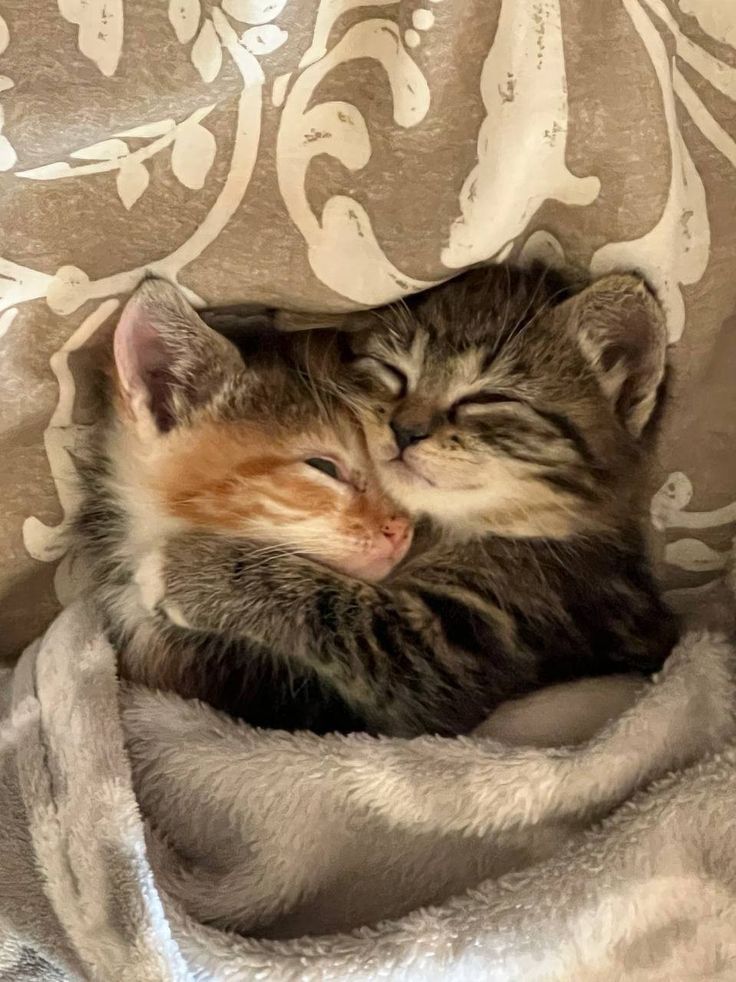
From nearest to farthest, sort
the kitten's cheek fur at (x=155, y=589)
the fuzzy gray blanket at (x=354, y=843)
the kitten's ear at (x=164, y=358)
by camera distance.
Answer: the fuzzy gray blanket at (x=354, y=843)
the kitten's ear at (x=164, y=358)
the kitten's cheek fur at (x=155, y=589)

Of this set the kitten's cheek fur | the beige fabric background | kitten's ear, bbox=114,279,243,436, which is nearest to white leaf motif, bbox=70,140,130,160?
the beige fabric background

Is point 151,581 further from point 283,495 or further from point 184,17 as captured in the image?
point 184,17

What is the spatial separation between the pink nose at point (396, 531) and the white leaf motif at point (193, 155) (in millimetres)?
382

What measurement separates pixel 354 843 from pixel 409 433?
398 mm

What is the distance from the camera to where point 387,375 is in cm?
103

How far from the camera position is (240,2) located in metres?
0.79

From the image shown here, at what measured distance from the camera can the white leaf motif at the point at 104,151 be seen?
2.63ft

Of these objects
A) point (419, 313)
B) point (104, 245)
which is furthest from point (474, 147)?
point (104, 245)

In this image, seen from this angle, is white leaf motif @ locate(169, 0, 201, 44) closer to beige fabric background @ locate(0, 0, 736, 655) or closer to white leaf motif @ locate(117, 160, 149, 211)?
beige fabric background @ locate(0, 0, 736, 655)

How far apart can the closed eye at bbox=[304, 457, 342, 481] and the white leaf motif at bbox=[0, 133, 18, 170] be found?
1.32 feet

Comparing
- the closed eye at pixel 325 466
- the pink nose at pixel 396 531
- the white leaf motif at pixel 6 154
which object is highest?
the white leaf motif at pixel 6 154

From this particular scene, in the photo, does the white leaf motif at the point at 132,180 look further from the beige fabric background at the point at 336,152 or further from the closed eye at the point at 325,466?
the closed eye at the point at 325,466

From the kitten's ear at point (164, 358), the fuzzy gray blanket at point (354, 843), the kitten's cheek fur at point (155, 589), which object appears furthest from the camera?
the kitten's cheek fur at point (155, 589)

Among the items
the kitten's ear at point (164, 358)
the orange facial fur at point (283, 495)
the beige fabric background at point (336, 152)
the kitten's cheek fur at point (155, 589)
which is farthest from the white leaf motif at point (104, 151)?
the kitten's cheek fur at point (155, 589)
